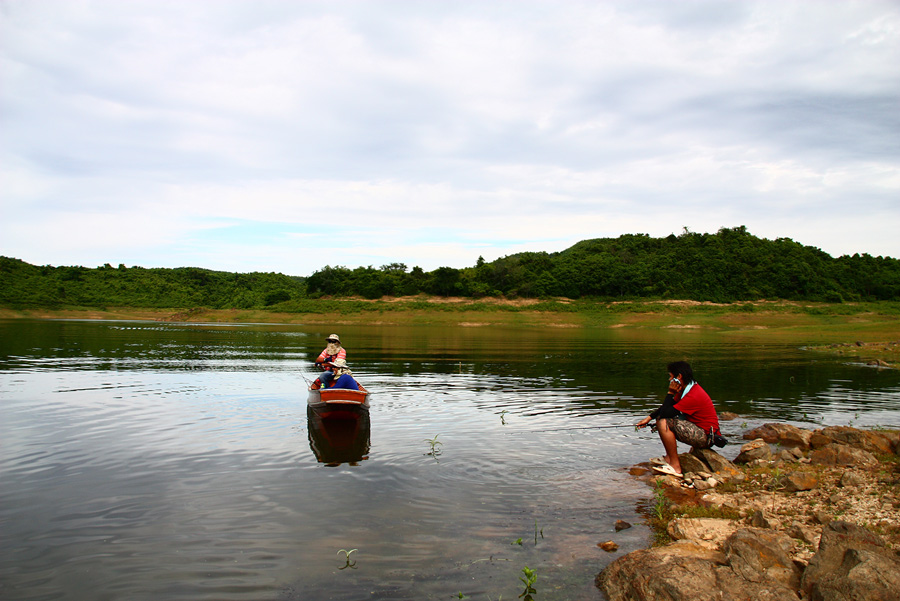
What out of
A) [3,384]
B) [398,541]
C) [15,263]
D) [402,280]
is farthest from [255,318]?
[398,541]

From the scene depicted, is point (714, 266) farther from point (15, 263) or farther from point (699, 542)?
point (15, 263)

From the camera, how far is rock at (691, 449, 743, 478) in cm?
1144

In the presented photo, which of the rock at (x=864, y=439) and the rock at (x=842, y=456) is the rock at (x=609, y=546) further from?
the rock at (x=864, y=439)

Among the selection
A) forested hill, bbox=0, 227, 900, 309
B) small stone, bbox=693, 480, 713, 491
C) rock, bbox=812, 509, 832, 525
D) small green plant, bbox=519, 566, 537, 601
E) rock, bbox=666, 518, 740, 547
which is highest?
forested hill, bbox=0, 227, 900, 309

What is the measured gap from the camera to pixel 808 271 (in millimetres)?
101000

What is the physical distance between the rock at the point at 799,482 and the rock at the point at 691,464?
5.36 feet

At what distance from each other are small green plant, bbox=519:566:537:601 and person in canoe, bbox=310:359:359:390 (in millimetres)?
9952

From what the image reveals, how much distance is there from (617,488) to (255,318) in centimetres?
10285

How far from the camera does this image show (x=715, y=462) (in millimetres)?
11648

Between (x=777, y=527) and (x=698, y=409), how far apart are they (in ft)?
11.8

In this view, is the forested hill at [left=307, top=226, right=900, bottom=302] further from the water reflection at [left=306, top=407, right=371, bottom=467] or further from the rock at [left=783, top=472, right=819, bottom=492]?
the rock at [left=783, top=472, right=819, bottom=492]

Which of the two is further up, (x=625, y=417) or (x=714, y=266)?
(x=714, y=266)

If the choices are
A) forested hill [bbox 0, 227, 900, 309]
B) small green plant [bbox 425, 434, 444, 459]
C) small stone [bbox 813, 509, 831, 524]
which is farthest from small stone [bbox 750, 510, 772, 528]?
forested hill [bbox 0, 227, 900, 309]

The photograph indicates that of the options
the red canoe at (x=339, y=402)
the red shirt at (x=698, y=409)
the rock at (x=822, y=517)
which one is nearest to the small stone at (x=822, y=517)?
the rock at (x=822, y=517)
